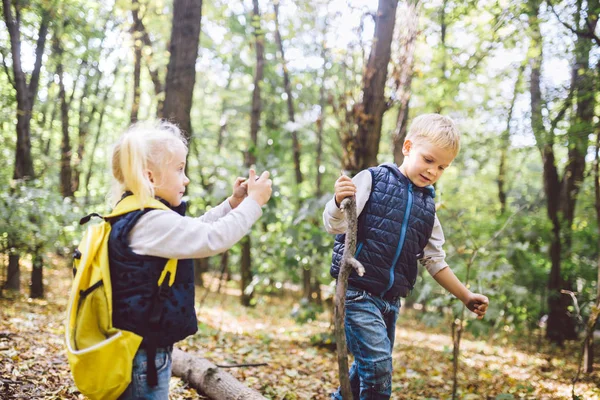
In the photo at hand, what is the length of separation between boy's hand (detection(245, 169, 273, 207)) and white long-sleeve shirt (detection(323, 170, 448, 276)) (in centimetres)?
44

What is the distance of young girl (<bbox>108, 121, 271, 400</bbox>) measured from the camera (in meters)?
1.87

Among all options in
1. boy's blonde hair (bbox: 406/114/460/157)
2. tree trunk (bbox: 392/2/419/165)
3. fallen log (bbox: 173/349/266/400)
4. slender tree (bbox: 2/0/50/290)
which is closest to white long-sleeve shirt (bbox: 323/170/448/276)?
boy's blonde hair (bbox: 406/114/460/157)

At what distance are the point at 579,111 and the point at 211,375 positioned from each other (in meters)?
7.38

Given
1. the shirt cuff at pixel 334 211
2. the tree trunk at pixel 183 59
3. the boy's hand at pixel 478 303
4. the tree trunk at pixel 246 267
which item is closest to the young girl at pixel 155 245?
the shirt cuff at pixel 334 211

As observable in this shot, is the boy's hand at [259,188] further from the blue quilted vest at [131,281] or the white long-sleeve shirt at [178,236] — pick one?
the blue quilted vest at [131,281]

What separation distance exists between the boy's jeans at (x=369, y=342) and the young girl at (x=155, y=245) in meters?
0.90

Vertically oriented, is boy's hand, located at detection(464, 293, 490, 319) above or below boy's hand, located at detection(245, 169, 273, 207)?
below

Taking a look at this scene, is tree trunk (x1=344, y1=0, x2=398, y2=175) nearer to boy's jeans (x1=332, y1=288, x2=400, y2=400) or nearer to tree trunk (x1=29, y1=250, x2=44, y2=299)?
boy's jeans (x1=332, y1=288, x2=400, y2=400)

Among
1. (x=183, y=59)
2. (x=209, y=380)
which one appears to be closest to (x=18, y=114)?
(x=183, y=59)

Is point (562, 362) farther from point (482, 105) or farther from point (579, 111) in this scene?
point (482, 105)

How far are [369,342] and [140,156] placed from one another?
156cm

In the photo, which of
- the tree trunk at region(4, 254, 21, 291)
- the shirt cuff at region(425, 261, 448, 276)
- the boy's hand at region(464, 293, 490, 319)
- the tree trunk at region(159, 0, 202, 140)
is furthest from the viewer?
the tree trunk at region(4, 254, 21, 291)

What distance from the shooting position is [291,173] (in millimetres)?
16312

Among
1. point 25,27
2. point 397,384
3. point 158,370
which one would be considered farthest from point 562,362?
point 25,27
